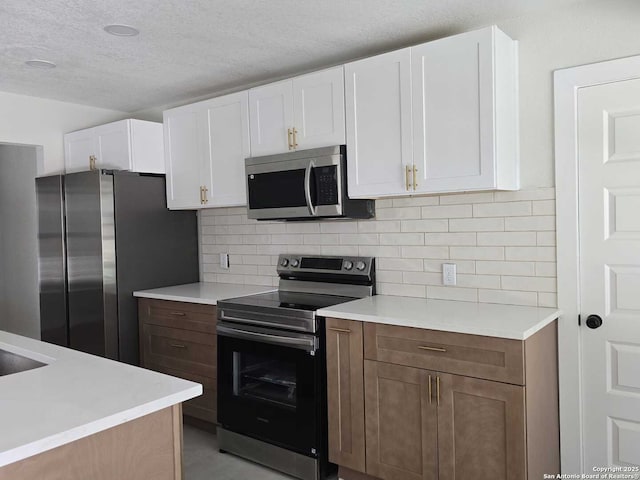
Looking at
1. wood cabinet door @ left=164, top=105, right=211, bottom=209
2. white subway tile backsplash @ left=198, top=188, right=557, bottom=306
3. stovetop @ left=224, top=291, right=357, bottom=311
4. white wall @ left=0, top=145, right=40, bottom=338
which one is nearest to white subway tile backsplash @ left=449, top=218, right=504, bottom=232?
white subway tile backsplash @ left=198, top=188, right=557, bottom=306

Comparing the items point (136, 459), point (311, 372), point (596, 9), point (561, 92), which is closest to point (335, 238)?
point (311, 372)

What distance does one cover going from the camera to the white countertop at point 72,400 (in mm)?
1263

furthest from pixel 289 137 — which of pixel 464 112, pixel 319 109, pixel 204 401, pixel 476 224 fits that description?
pixel 204 401

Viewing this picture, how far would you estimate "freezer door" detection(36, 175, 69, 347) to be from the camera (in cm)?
395

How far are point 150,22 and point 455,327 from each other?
80.1 inches

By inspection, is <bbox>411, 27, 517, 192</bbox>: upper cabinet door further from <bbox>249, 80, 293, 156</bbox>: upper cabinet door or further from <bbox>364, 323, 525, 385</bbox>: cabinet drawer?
<bbox>249, 80, 293, 156</bbox>: upper cabinet door

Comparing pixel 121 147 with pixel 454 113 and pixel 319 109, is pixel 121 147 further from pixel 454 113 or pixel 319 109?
pixel 454 113

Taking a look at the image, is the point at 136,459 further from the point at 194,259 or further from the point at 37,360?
the point at 194,259

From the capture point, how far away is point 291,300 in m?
3.22

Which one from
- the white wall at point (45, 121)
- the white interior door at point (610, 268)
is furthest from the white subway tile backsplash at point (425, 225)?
the white wall at point (45, 121)

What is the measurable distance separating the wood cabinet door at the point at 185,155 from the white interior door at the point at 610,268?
241 cm

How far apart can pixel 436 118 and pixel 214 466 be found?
2289 mm

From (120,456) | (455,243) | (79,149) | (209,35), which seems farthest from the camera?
(79,149)

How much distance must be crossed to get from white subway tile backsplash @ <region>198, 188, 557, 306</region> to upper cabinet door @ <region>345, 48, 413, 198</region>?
34 cm
